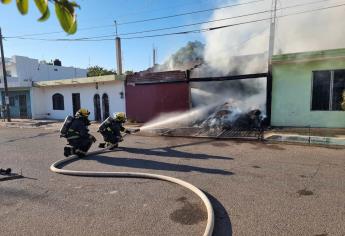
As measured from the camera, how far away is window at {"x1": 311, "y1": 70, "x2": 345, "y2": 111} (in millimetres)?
10320

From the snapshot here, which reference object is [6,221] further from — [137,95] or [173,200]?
[137,95]

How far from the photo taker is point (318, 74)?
1066 centimetres

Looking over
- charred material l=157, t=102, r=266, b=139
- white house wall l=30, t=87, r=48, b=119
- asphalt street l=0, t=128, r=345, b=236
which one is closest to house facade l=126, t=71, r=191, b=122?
charred material l=157, t=102, r=266, b=139

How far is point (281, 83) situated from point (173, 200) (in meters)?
8.67

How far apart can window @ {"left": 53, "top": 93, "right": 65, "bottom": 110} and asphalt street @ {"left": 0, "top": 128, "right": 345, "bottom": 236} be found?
12925 mm

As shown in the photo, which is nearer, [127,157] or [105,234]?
[105,234]

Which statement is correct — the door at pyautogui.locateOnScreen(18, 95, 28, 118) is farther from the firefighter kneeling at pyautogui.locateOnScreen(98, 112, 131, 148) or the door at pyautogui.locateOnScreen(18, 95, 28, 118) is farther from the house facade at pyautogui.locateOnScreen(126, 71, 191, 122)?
the firefighter kneeling at pyautogui.locateOnScreen(98, 112, 131, 148)

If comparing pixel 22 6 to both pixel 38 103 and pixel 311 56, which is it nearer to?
pixel 311 56

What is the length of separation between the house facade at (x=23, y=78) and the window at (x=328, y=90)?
63.2 feet

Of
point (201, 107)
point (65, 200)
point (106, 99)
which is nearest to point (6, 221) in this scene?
point (65, 200)

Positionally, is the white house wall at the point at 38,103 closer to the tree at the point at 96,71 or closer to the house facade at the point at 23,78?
the house facade at the point at 23,78

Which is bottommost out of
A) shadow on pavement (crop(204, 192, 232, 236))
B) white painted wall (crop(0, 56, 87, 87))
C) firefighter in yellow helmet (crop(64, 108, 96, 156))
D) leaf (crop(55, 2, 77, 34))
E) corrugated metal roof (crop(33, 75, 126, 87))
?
shadow on pavement (crop(204, 192, 232, 236))

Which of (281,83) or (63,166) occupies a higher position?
(281,83)

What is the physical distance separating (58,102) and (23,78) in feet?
21.2
